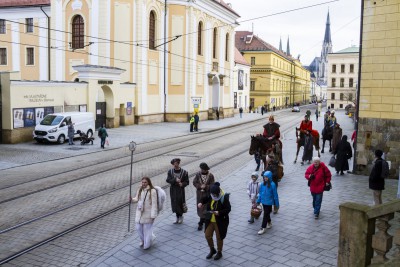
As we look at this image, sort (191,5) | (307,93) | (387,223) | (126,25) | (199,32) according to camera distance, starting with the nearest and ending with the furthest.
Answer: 1. (387,223)
2. (126,25)
3. (191,5)
4. (199,32)
5. (307,93)

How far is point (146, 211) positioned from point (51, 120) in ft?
60.8

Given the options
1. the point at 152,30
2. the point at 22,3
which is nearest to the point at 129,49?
the point at 152,30

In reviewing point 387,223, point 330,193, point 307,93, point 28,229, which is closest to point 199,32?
point 330,193

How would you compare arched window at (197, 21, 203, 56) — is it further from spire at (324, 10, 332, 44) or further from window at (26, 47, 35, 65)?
spire at (324, 10, 332, 44)

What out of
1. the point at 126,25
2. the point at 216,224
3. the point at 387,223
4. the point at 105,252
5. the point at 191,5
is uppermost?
the point at 191,5

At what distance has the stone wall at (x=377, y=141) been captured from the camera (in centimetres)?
1541

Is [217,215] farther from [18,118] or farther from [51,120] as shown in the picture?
[18,118]

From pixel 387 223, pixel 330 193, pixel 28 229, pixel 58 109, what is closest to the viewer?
pixel 387 223

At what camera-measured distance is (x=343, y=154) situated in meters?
15.8

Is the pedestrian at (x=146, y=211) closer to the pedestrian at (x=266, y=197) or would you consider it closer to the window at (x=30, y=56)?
the pedestrian at (x=266, y=197)

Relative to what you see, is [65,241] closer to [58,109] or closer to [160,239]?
[160,239]

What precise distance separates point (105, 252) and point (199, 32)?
4159cm

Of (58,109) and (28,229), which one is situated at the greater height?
(58,109)

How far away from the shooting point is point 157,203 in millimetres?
8828
